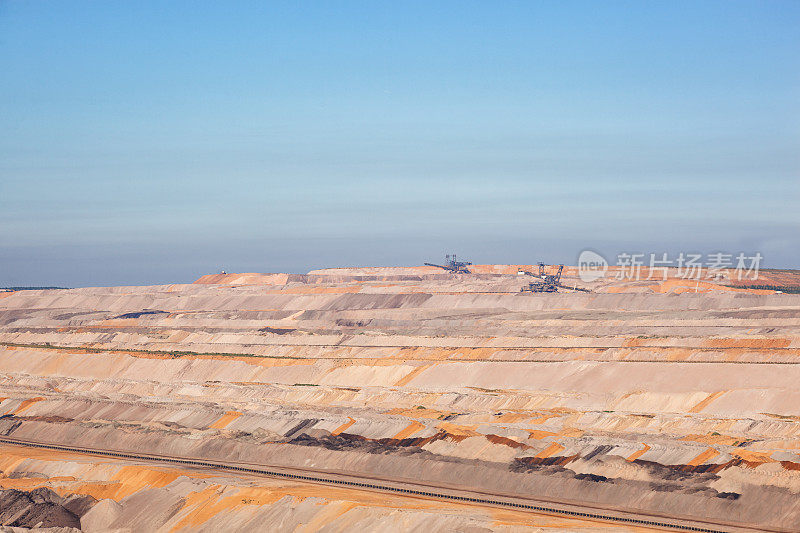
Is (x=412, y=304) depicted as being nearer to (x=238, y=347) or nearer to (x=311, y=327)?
(x=311, y=327)

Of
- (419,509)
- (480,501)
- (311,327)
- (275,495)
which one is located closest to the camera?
(419,509)

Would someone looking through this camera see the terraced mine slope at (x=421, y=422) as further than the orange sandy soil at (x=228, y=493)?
Yes

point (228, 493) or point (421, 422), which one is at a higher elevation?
point (228, 493)

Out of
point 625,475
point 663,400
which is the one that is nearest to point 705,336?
point 663,400

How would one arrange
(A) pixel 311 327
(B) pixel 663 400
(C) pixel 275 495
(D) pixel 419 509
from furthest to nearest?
(A) pixel 311 327 → (B) pixel 663 400 → (C) pixel 275 495 → (D) pixel 419 509

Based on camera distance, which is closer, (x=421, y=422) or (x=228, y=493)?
(x=228, y=493)

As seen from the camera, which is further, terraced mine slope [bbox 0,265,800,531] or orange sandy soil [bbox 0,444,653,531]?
terraced mine slope [bbox 0,265,800,531]

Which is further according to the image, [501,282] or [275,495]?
[501,282]

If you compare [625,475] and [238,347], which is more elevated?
[625,475]
